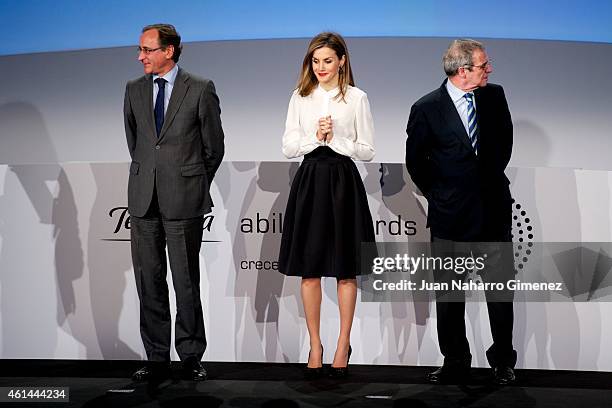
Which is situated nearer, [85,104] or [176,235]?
[176,235]

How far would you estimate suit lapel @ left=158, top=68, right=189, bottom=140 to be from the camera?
3953 millimetres

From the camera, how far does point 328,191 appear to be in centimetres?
392

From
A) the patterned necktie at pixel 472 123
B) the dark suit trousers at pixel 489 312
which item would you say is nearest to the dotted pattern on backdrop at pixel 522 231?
the dark suit trousers at pixel 489 312

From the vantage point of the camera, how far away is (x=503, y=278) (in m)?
4.01

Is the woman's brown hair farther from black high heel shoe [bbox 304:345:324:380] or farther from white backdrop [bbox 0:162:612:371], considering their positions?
black high heel shoe [bbox 304:345:324:380]

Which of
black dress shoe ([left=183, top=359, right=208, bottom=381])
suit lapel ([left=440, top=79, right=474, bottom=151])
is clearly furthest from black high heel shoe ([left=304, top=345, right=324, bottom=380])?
suit lapel ([left=440, top=79, right=474, bottom=151])

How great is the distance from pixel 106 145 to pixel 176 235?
2.38 meters

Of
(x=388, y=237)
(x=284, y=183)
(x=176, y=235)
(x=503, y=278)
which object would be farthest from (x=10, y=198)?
(x=503, y=278)

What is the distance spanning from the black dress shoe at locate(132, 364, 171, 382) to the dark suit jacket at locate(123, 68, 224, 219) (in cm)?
73

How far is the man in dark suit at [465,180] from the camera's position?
151 inches

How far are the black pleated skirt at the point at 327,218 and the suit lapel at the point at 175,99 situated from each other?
655 millimetres

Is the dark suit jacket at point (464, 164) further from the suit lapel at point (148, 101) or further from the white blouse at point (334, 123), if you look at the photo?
the suit lapel at point (148, 101)

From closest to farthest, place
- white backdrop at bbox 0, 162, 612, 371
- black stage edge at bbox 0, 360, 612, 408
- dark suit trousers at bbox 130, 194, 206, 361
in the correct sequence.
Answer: black stage edge at bbox 0, 360, 612, 408 < dark suit trousers at bbox 130, 194, 206, 361 < white backdrop at bbox 0, 162, 612, 371

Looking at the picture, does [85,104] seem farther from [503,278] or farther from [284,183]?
[503,278]
